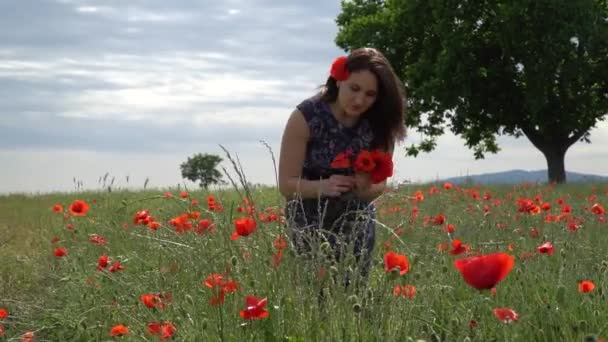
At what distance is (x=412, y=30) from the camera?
2448 cm

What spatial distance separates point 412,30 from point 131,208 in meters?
14.6

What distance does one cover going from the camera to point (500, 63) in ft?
77.0

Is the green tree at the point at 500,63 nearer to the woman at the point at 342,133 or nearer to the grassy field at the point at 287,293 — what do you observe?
the grassy field at the point at 287,293

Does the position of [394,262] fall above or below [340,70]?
below

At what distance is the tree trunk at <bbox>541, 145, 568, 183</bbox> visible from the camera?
25.3m

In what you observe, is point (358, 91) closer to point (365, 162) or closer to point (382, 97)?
point (382, 97)

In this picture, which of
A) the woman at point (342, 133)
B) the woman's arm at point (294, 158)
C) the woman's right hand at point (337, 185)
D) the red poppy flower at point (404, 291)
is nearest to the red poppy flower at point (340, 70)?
the woman at point (342, 133)

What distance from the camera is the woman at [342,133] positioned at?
4.35m

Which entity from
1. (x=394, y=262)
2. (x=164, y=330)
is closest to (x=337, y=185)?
(x=394, y=262)

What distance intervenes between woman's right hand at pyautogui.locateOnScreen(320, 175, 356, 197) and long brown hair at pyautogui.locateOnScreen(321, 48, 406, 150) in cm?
62

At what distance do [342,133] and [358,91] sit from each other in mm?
Result: 329

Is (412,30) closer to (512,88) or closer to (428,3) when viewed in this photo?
(428,3)

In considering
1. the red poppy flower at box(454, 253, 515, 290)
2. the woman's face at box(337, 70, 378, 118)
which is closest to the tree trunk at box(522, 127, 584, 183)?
the woman's face at box(337, 70, 378, 118)

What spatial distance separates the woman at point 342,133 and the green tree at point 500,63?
17618 mm
